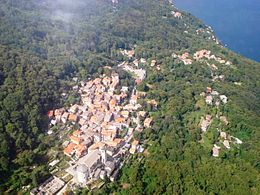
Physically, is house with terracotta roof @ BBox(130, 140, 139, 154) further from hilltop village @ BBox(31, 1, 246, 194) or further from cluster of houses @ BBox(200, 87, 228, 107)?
cluster of houses @ BBox(200, 87, 228, 107)

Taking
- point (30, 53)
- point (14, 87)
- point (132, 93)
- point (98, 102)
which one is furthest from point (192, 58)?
point (14, 87)

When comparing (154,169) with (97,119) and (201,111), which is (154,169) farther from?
(201,111)

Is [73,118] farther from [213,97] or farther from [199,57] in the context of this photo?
[199,57]

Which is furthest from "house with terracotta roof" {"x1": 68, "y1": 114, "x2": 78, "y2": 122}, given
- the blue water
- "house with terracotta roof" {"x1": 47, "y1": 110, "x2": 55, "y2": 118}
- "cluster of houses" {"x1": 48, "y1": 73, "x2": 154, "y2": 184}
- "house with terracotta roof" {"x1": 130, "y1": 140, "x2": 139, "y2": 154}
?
the blue water

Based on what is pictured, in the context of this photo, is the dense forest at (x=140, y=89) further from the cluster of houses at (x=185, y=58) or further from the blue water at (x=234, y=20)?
the blue water at (x=234, y=20)

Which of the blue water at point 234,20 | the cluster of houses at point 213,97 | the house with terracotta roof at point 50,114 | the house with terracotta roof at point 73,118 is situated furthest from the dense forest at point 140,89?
the blue water at point 234,20
